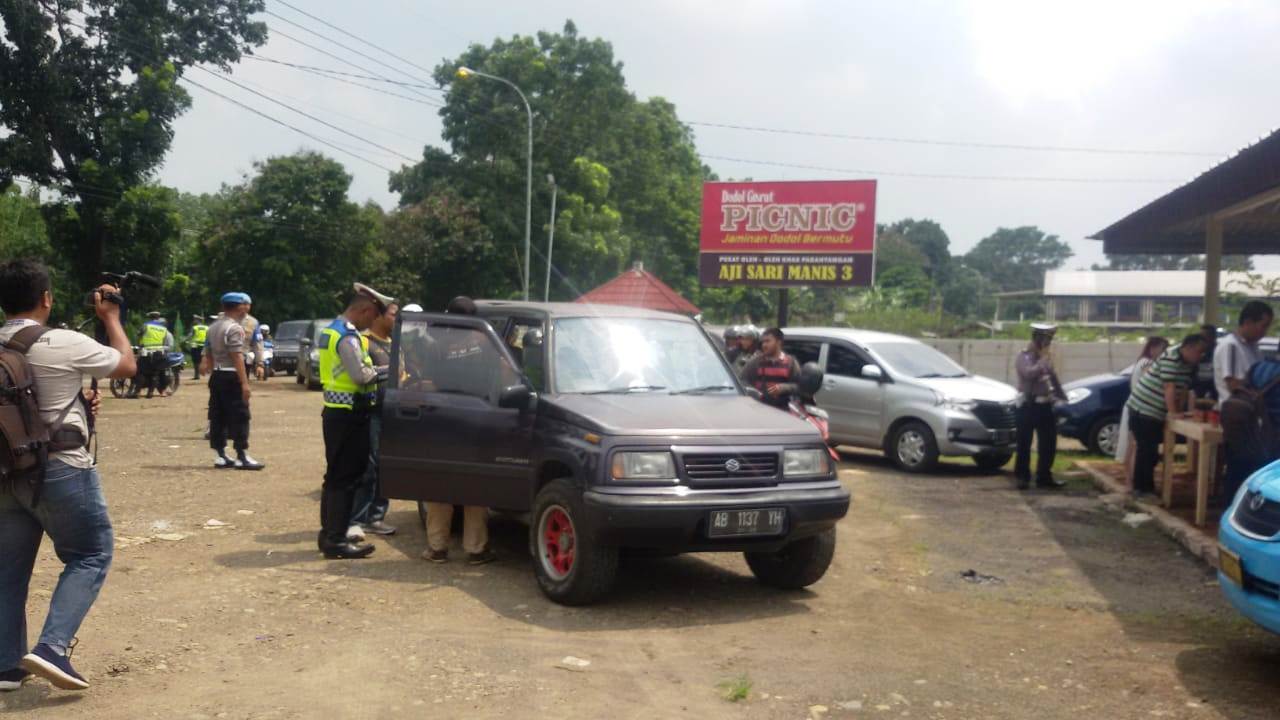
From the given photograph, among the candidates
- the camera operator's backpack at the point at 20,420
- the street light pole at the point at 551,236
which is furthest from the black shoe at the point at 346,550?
the street light pole at the point at 551,236

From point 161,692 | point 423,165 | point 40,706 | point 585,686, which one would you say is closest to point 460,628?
point 585,686

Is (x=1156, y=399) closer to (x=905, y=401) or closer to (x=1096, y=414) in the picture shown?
(x=905, y=401)

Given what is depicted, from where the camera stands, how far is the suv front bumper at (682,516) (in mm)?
6324

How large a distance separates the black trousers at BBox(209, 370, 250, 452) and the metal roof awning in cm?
961

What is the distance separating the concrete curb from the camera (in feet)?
27.6

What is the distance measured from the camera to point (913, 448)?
13984mm

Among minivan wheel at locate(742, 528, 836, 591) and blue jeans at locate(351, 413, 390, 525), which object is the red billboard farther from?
minivan wheel at locate(742, 528, 836, 591)

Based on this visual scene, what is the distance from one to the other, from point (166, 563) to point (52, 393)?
3.26m

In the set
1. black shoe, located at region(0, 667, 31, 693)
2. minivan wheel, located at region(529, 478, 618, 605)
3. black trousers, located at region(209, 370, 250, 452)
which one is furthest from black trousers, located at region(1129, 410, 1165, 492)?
black shoe, located at region(0, 667, 31, 693)

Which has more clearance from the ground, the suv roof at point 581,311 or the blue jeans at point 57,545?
the suv roof at point 581,311

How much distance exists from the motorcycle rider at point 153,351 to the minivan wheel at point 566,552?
57.0 feet

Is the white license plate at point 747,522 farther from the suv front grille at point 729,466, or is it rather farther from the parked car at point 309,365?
the parked car at point 309,365

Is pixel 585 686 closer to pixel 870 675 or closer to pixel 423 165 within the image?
pixel 870 675

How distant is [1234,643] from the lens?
6.21 m
